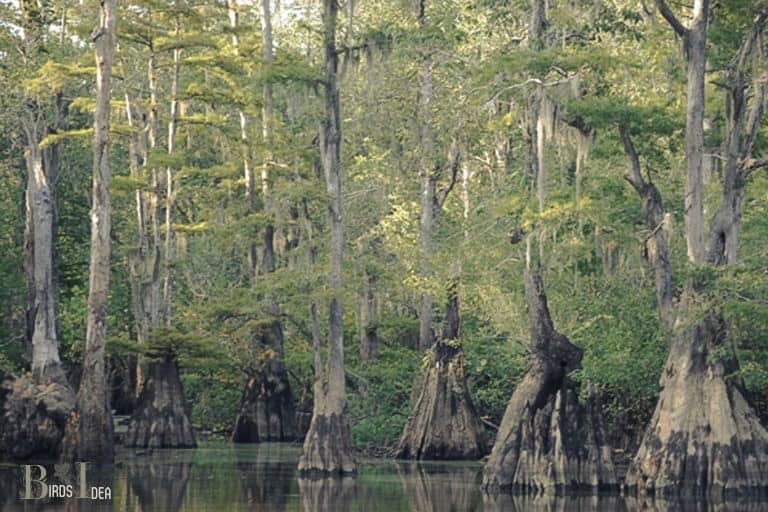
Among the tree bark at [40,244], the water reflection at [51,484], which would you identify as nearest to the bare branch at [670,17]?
the water reflection at [51,484]

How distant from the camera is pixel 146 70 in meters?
45.6

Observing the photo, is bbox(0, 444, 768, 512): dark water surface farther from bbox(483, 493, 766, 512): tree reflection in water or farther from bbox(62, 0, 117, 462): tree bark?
bbox(62, 0, 117, 462): tree bark

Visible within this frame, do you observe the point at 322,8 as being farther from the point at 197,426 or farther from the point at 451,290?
the point at 197,426

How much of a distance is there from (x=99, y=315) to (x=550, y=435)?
1013cm

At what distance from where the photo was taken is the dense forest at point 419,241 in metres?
25.7

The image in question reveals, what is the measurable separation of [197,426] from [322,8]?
1824cm

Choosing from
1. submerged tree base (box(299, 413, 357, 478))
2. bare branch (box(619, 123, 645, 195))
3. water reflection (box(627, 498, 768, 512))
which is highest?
bare branch (box(619, 123, 645, 195))

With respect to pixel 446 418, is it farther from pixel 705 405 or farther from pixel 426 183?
pixel 705 405

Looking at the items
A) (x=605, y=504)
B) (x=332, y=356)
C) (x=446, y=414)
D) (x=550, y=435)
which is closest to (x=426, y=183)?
(x=446, y=414)

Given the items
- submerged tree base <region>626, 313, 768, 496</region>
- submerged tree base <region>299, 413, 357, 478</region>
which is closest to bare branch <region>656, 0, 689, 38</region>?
submerged tree base <region>626, 313, 768, 496</region>

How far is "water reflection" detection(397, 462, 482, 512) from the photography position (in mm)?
23172

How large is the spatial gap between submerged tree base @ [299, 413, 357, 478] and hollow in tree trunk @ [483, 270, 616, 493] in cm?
396

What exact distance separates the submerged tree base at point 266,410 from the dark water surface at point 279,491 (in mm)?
6414

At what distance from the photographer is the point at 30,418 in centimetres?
3122
